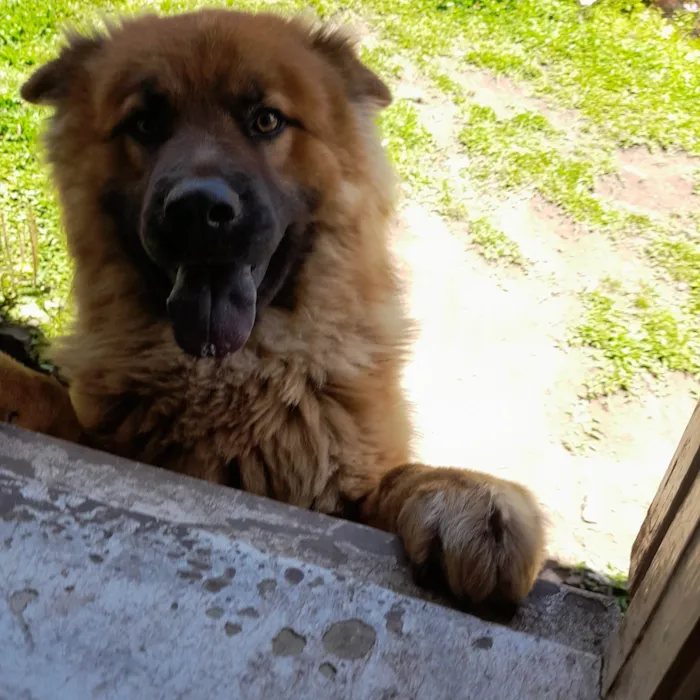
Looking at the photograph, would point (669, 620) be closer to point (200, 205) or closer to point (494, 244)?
point (200, 205)

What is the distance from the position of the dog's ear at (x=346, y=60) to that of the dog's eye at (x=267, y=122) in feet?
1.40

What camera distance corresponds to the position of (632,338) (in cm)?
441

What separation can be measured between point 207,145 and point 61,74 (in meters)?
0.79

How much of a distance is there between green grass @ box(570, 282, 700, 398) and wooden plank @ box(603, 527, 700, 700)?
3.24 metres

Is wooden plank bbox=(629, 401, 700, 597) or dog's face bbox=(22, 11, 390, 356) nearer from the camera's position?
wooden plank bbox=(629, 401, 700, 597)

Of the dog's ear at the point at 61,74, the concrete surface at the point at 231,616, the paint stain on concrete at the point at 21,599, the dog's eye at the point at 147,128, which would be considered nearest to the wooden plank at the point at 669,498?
the concrete surface at the point at 231,616

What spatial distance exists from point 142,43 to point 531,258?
3410mm

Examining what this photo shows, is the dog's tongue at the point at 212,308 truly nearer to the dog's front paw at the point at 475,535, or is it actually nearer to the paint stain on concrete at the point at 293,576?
the dog's front paw at the point at 475,535

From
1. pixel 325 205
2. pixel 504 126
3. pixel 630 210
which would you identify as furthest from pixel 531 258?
pixel 325 205

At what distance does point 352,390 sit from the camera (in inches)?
91.5

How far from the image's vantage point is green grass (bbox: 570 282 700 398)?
424 cm

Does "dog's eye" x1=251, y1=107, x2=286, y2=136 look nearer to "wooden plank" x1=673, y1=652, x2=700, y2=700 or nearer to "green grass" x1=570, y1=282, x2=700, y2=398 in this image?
"wooden plank" x1=673, y1=652, x2=700, y2=700

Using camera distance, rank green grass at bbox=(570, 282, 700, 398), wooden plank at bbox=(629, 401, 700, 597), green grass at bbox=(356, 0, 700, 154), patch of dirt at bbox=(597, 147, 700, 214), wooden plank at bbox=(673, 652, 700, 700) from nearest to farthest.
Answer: wooden plank at bbox=(673, 652, 700, 700) < wooden plank at bbox=(629, 401, 700, 597) < green grass at bbox=(570, 282, 700, 398) < patch of dirt at bbox=(597, 147, 700, 214) < green grass at bbox=(356, 0, 700, 154)

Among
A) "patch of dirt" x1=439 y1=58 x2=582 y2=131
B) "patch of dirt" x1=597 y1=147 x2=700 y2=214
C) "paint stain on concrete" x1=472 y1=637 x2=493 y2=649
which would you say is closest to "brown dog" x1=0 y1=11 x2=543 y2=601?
"paint stain on concrete" x1=472 y1=637 x2=493 y2=649
